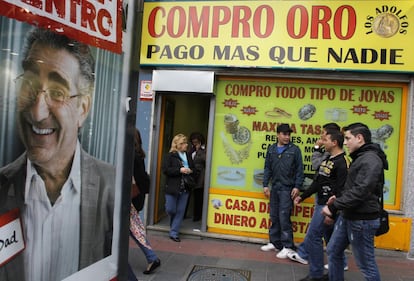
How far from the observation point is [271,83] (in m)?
5.98

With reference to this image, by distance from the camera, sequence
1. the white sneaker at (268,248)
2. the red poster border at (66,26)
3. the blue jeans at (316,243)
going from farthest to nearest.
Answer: the white sneaker at (268,248), the blue jeans at (316,243), the red poster border at (66,26)

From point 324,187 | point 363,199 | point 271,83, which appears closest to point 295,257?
point 324,187

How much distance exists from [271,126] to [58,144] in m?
4.98

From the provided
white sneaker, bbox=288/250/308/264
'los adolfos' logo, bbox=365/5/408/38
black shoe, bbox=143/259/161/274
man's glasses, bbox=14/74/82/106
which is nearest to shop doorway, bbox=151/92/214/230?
white sneaker, bbox=288/250/308/264

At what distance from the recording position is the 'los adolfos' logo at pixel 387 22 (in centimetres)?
539

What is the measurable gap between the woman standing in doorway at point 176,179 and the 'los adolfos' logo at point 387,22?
3.33 m

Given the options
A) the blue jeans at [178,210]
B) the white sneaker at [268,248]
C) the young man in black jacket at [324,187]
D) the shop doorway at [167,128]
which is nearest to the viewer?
the young man in black jacket at [324,187]

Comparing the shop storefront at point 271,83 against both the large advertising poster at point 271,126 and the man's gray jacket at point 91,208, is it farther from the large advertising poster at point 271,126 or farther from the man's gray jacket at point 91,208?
the man's gray jacket at point 91,208

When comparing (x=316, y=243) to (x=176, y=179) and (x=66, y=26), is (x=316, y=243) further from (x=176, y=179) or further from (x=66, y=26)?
(x=66, y=26)

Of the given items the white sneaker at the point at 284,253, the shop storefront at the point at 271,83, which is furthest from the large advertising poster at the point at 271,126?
the white sneaker at the point at 284,253

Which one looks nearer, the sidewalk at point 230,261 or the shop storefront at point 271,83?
the sidewalk at point 230,261

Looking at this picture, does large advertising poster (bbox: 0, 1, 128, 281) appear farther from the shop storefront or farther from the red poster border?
the shop storefront

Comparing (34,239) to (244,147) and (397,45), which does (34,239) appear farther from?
(397,45)

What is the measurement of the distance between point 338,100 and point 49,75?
5308mm
